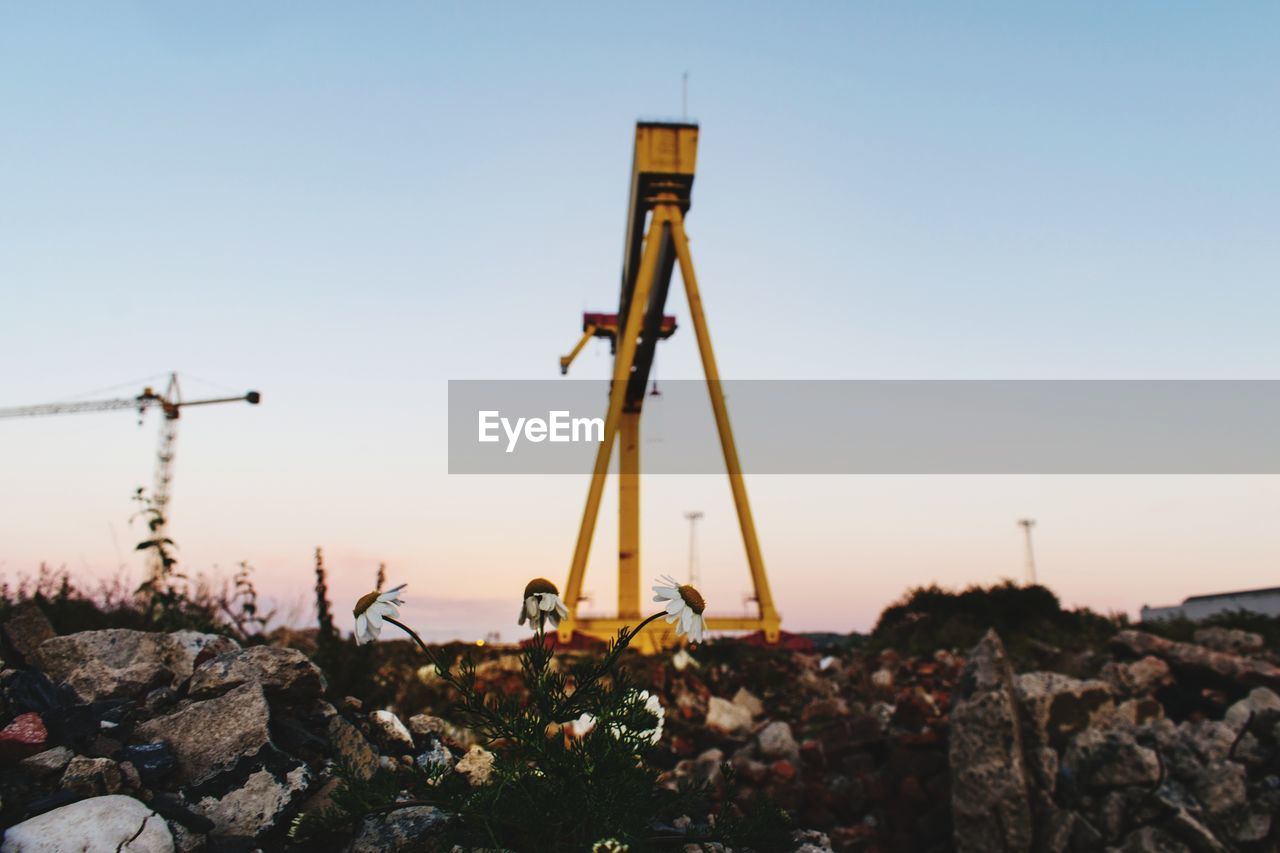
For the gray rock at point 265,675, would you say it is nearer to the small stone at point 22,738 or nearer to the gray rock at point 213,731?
the gray rock at point 213,731

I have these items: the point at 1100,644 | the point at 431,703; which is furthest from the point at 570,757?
the point at 1100,644

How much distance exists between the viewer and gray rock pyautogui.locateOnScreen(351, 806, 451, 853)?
9.86 feet

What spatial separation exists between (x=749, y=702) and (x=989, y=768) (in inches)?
151

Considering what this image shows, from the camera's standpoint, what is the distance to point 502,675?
10031 mm

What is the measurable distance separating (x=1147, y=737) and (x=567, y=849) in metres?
6.08

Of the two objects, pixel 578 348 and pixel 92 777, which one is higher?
pixel 578 348

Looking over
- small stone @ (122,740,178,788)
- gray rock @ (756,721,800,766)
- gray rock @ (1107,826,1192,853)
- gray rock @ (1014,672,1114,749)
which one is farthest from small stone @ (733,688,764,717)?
small stone @ (122,740,178,788)

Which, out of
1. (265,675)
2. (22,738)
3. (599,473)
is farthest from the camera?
(599,473)

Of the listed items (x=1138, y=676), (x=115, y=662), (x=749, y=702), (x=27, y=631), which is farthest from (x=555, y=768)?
(x=1138, y=676)

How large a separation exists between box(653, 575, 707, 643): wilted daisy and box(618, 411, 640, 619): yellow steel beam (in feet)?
51.9

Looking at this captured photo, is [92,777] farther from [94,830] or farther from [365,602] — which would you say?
[365,602]

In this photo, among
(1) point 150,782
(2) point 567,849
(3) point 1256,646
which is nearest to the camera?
(2) point 567,849

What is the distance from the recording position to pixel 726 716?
9.23 meters

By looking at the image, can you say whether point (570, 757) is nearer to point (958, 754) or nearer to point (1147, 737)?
point (958, 754)
